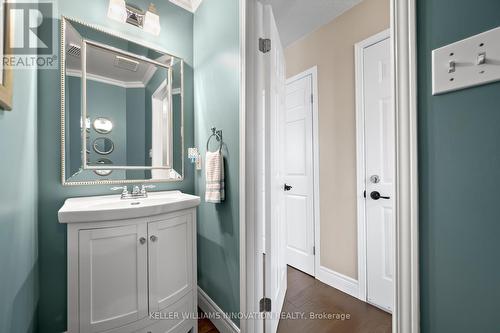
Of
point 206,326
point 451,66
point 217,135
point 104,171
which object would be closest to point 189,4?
point 217,135

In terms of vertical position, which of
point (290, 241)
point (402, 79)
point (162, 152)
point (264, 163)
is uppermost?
point (402, 79)

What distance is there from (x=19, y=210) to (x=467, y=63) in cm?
167

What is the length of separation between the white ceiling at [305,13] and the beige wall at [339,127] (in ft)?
0.21

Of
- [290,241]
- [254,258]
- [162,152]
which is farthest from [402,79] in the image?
[290,241]

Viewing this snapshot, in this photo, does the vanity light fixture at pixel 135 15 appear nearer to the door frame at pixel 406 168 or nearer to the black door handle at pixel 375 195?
the door frame at pixel 406 168

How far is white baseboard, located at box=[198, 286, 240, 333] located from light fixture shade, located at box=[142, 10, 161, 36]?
6.84ft

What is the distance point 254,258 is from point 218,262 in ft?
1.25

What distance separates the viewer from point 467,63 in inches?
20.9

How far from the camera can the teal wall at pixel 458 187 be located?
1.66ft

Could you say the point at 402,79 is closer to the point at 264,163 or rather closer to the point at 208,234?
the point at 264,163

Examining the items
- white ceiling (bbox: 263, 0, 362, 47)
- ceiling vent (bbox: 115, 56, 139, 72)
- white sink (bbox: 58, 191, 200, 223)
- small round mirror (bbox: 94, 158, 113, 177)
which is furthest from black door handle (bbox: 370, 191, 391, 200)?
ceiling vent (bbox: 115, 56, 139, 72)

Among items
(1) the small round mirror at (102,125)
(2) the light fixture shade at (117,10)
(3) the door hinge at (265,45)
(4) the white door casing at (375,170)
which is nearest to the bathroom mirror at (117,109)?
(1) the small round mirror at (102,125)

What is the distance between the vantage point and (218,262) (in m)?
1.51

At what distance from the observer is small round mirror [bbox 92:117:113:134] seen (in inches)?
56.1
